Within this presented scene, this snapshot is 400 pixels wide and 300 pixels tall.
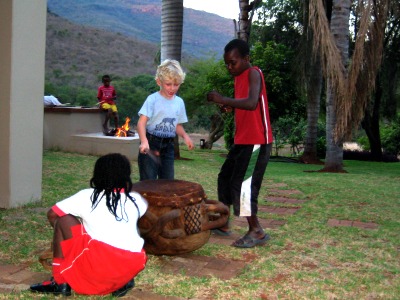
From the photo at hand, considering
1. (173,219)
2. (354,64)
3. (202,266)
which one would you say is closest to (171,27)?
(354,64)

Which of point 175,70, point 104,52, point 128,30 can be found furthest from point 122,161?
point 128,30

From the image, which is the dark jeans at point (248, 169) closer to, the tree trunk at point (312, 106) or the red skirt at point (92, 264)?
the red skirt at point (92, 264)

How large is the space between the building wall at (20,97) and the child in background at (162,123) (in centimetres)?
172

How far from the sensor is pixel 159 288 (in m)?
3.43

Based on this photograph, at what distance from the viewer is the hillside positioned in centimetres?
4566

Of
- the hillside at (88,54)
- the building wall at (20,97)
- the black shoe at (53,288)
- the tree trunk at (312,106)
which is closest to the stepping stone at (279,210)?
the building wall at (20,97)

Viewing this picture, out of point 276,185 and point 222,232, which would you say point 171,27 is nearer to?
point 276,185

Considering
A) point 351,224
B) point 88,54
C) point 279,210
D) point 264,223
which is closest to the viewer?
point 264,223

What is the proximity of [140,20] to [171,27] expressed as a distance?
83091 millimetres

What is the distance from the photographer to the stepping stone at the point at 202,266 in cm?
381

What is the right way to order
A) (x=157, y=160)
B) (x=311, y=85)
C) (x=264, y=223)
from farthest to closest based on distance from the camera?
(x=311, y=85) < (x=264, y=223) < (x=157, y=160)

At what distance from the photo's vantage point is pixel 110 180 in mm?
3117

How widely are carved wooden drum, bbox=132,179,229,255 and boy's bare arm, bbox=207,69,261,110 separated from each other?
704mm

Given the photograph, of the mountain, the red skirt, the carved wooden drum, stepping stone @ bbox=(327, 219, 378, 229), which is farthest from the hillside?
the red skirt
